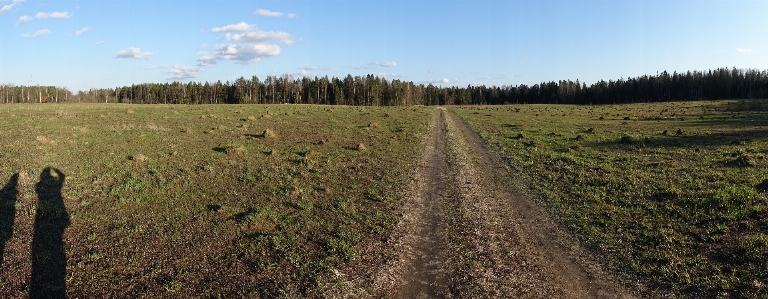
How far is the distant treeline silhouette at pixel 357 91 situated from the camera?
142 m

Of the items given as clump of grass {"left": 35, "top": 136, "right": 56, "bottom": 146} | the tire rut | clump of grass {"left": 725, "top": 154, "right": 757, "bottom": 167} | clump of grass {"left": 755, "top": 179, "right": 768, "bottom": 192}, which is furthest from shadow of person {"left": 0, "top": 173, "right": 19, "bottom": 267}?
clump of grass {"left": 725, "top": 154, "right": 757, "bottom": 167}

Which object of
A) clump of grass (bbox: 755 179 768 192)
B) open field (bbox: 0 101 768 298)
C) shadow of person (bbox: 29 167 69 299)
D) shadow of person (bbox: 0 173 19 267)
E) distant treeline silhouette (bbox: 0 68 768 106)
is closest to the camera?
shadow of person (bbox: 29 167 69 299)

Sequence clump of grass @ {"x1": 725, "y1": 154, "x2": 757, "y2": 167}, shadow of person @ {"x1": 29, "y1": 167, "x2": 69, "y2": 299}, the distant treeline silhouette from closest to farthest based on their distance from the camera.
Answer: shadow of person @ {"x1": 29, "y1": 167, "x2": 69, "y2": 299} → clump of grass @ {"x1": 725, "y1": 154, "x2": 757, "y2": 167} → the distant treeline silhouette

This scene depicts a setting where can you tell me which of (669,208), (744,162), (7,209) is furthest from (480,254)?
(744,162)

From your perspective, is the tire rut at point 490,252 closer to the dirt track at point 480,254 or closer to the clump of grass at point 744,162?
the dirt track at point 480,254

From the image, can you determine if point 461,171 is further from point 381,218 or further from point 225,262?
point 225,262

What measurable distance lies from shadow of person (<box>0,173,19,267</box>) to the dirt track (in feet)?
31.2

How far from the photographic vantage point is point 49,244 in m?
10.1

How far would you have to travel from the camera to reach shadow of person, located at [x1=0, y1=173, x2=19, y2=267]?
34.2 ft

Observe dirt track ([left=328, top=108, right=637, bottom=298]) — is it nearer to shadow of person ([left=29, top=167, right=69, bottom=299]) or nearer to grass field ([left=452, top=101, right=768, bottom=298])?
grass field ([left=452, top=101, right=768, bottom=298])

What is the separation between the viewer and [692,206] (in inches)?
506

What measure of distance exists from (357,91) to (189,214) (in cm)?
13537

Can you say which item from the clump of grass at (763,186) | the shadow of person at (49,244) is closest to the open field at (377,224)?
the shadow of person at (49,244)

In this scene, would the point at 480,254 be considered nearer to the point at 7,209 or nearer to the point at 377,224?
the point at 377,224
